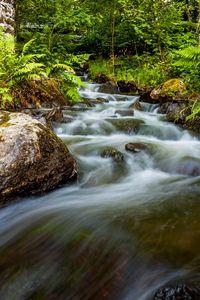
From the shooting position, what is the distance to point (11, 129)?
4.34 metres

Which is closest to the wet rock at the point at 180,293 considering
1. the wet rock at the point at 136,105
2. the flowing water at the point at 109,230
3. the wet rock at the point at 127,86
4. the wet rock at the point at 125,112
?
the flowing water at the point at 109,230

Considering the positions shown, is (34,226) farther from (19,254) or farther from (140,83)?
(140,83)

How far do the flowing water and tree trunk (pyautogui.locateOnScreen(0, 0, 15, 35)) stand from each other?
17.1ft

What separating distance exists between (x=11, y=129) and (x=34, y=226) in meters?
1.30

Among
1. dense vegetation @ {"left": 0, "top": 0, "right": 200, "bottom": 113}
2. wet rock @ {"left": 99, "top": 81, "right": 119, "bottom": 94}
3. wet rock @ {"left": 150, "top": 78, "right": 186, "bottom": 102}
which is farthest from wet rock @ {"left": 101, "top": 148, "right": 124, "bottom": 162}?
wet rock @ {"left": 99, "top": 81, "right": 119, "bottom": 94}

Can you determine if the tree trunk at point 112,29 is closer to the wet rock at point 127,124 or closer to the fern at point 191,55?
the wet rock at point 127,124

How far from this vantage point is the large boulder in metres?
4.03

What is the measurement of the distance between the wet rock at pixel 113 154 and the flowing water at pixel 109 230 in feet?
0.28

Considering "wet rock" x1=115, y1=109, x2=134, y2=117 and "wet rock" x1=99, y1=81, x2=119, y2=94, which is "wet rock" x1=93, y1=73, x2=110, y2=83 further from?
"wet rock" x1=115, y1=109, x2=134, y2=117

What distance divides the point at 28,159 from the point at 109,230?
4.45 ft

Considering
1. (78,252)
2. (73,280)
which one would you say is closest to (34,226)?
(78,252)

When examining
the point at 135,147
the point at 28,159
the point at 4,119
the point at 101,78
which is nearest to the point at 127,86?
the point at 101,78

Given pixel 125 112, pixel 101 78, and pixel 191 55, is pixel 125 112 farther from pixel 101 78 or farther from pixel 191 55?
pixel 101 78

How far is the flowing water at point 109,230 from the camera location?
8.91 feet
